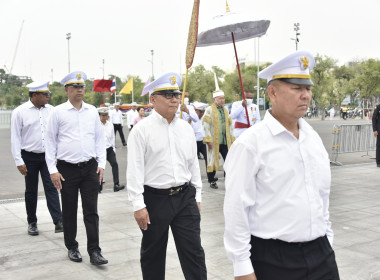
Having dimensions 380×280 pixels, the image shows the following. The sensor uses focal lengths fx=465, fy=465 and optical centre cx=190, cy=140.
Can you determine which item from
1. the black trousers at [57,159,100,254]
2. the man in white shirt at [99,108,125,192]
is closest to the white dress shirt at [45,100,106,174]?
the black trousers at [57,159,100,254]

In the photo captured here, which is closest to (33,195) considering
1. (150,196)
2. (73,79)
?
(73,79)

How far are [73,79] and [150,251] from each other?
2.35 meters

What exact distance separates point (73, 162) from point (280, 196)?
10.6 ft

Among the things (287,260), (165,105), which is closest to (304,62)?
(287,260)

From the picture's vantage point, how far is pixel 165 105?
378 centimetres

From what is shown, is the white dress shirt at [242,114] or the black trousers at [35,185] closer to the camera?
the black trousers at [35,185]

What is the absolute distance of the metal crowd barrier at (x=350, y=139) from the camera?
42.0ft

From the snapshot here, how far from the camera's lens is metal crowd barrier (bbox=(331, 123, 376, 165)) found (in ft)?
42.0

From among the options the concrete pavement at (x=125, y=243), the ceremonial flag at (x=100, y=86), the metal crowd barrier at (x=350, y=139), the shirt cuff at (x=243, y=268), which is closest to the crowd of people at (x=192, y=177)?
the shirt cuff at (x=243, y=268)

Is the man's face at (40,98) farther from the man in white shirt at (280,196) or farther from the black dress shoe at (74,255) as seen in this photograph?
the man in white shirt at (280,196)

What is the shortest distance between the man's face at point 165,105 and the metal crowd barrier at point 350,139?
9682 mm

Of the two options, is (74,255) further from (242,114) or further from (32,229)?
(242,114)

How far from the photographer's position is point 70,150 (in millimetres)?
4992

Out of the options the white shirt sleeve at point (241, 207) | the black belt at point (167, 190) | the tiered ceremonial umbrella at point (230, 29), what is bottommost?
the black belt at point (167, 190)
